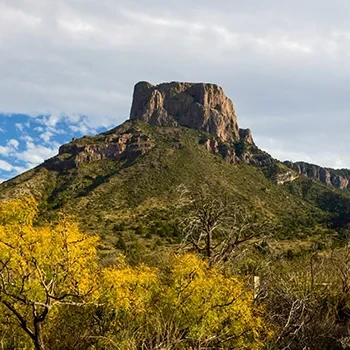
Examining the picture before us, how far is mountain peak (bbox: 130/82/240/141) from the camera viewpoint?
17038 centimetres

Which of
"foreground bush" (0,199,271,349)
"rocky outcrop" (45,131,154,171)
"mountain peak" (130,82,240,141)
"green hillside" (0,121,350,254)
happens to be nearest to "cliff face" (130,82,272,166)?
"mountain peak" (130,82,240,141)

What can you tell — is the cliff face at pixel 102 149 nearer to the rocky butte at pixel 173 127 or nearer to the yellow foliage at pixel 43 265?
the rocky butte at pixel 173 127

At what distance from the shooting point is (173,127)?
154750 mm

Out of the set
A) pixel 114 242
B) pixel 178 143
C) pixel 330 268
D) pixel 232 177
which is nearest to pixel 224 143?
pixel 178 143

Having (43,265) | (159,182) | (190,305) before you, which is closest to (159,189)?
(159,182)

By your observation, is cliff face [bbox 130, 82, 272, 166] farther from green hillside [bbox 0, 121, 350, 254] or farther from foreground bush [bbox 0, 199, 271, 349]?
foreground bush [bbox 0, 199, 271, 349]

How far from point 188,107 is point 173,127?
28.9m

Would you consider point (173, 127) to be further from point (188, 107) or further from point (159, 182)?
point (159, 182)

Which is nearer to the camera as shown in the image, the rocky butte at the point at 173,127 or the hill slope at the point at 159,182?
the hill slope at the point at 159,182

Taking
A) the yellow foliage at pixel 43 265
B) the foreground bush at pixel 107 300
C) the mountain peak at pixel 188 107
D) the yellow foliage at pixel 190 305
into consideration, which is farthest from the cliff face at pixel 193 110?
the yellow foliage at pixel 190 305

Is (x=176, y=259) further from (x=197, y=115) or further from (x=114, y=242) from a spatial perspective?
(x=197, y=115)

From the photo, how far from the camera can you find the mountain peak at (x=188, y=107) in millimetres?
170375

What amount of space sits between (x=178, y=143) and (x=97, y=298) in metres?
113

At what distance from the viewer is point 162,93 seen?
19350cm
